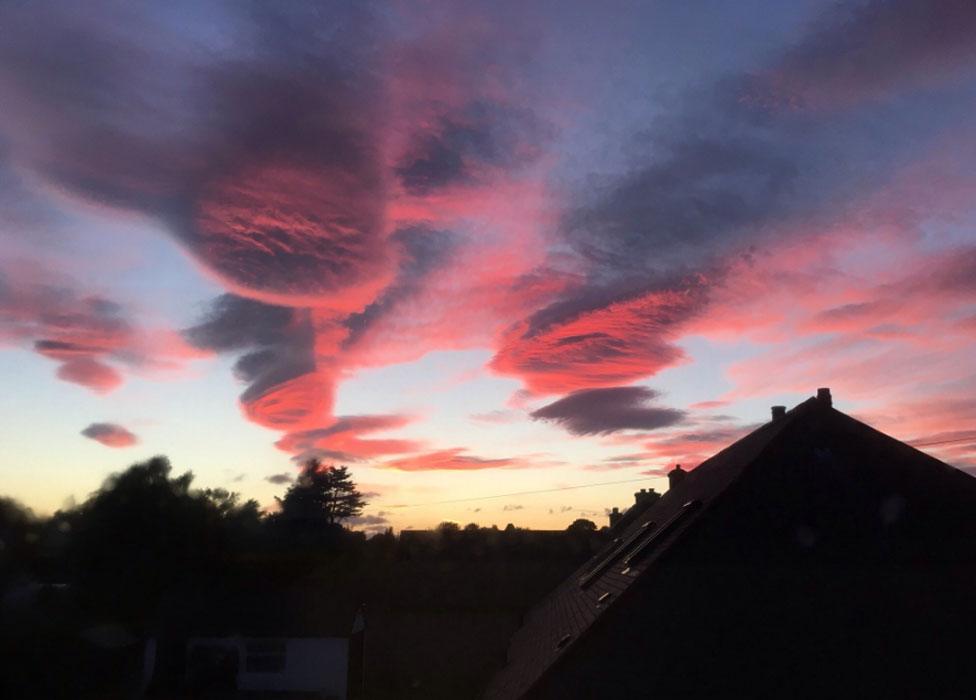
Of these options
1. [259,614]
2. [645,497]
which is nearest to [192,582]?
[259,614]

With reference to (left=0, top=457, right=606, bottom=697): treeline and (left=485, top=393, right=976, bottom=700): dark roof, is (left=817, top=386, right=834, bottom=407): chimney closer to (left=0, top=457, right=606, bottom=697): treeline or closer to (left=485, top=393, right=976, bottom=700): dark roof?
(left=485, top=393, right=976, bottom=700): dark roof

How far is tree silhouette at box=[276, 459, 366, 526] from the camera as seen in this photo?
87250 millimetres

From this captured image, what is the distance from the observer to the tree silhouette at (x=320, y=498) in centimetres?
8725

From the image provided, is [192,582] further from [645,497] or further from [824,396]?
[824,396]

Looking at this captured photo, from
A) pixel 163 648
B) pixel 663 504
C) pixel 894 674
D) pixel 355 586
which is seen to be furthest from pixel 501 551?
pixel 894 674

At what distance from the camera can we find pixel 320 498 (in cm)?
9188

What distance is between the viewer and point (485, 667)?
34.5m

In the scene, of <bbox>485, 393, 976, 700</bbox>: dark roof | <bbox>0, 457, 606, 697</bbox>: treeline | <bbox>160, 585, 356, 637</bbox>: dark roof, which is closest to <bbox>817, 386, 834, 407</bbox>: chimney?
<bbox>485, 393, 976, 700</bbox>: dark roof

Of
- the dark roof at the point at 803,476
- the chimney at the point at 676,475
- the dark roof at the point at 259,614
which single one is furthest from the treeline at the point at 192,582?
the dark roof at the point at 803,476

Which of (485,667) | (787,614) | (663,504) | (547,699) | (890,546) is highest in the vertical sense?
(663,504)

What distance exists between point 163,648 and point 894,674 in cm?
3591

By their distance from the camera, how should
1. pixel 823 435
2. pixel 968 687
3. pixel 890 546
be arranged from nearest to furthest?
pixel 968 687
pixel 890 546
pixel 823 435

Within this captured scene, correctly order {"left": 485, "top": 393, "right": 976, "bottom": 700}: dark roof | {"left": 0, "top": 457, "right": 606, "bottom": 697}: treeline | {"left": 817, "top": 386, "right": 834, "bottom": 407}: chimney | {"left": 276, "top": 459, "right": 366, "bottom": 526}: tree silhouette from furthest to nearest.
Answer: {"left": 276, "top": 459, "right": 366, "bottom": 526}: tree silhouette
{"left": 0, "top": 457, "right": 606, "bottom": 697}: treeline
{"left": 817, "top": 386, "right": 834, "bottom": 407}: chimney
{"left": 485, "top": 393, "right": 976, "bottom": 700}: dark roof

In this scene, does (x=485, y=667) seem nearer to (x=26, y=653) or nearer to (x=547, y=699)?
(x=26, y=653)
